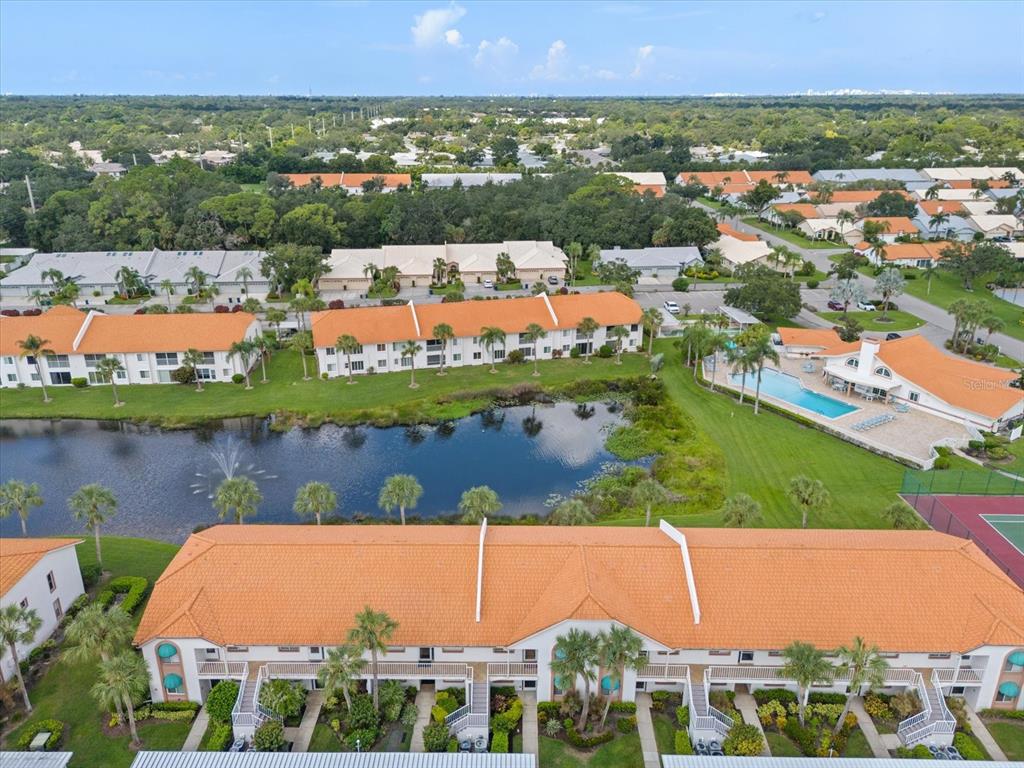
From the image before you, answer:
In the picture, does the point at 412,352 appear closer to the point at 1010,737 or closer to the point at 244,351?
the point at 244,351

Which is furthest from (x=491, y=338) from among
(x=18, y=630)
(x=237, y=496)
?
(x=18, y=630)

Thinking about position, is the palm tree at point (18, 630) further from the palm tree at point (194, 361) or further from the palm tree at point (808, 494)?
the palm tree at point (808, 494)

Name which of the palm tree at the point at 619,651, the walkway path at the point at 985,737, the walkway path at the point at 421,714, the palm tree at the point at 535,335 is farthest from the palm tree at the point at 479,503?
the palm tree at the point at 535,335

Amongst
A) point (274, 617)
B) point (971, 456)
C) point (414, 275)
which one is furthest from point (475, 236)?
point (274, 617)

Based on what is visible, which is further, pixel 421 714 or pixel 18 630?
pixel 421 714

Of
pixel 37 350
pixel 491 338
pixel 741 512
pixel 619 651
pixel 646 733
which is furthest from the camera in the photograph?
pixel 491 338

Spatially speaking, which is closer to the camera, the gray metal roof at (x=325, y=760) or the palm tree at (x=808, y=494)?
the gray metal roof at (x=325, y=760)

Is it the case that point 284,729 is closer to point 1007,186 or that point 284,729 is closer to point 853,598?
point 853,598
